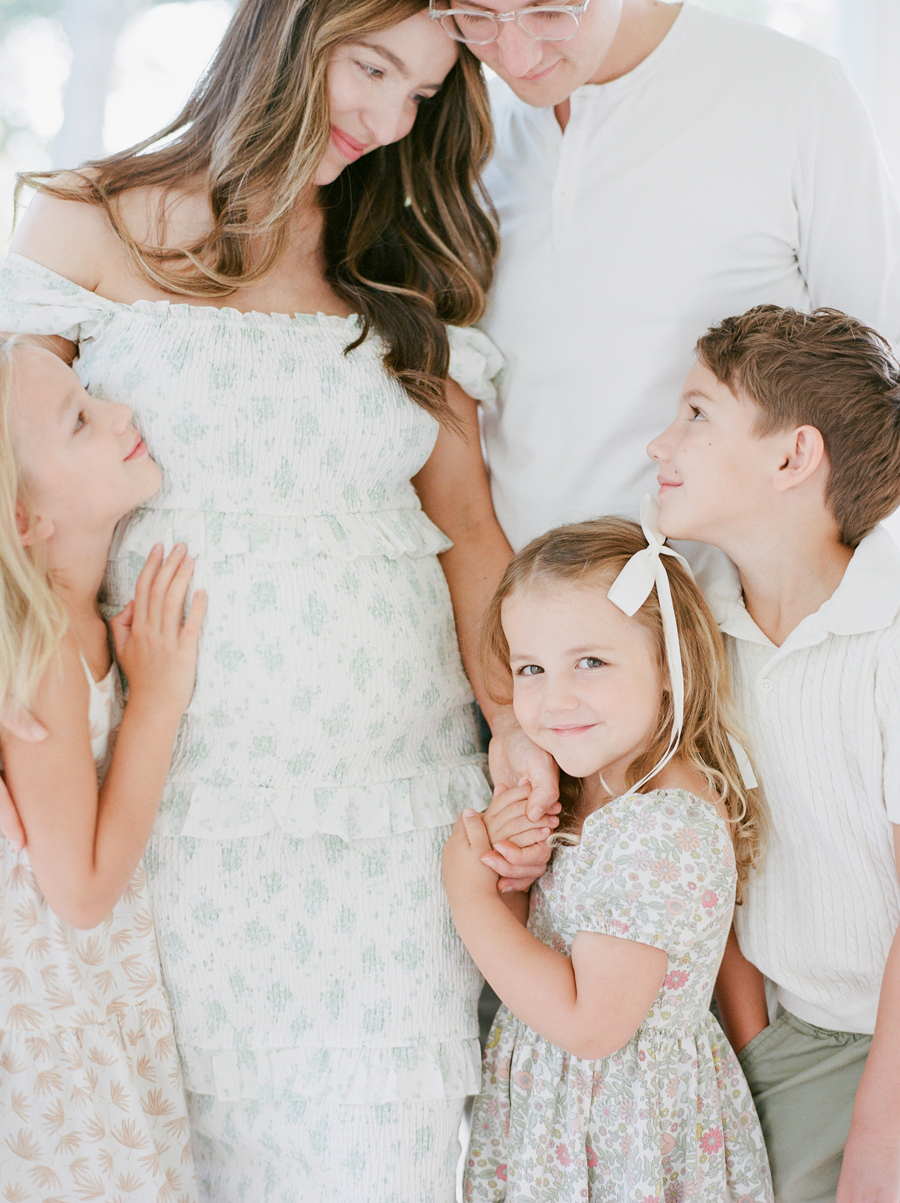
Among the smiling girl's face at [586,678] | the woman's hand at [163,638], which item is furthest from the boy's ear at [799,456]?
the woman's hand at [163,638]

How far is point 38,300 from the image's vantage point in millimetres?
1335

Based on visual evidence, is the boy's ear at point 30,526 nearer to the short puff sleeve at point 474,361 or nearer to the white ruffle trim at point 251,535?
the white ruffle trim at point 251,535

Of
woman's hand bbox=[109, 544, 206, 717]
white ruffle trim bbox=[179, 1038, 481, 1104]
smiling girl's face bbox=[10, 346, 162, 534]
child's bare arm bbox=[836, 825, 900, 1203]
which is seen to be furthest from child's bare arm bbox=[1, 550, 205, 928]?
child's bare arm bbox=[836, 825, 900, 1203]

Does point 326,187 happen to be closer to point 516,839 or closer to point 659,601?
point 659,601

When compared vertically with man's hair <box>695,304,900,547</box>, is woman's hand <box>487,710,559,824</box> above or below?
below

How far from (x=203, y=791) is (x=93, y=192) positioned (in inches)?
31.2

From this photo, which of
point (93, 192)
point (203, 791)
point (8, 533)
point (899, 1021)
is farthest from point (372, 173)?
point (899, 1021)

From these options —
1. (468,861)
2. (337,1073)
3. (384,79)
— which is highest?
(384,79)

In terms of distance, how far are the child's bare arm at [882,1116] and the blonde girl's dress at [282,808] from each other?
18.3 inches

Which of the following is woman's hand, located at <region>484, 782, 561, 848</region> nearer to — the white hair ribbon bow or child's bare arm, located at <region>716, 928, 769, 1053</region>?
the white hair ribbon bow

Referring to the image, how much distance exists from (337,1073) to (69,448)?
84 centimetres

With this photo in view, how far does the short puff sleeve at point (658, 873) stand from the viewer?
1211mm

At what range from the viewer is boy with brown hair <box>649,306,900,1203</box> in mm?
1237

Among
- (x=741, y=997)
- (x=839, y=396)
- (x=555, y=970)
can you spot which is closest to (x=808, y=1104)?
(x=741, y=997)
